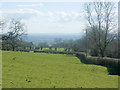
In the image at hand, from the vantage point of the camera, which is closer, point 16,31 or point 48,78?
point 48,78

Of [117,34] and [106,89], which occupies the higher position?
[117,34]

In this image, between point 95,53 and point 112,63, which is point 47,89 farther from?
point 95,53

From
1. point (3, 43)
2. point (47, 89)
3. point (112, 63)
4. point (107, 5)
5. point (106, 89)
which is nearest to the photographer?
→ point (47, 89)

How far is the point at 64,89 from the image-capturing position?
480 inches

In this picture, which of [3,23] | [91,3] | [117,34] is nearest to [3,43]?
[3,23]

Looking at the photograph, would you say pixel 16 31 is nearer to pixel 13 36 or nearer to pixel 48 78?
pixel 13 36

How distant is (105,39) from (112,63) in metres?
12.3

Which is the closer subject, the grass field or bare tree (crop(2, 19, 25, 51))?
the grass field

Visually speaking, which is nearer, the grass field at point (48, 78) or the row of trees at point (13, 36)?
the grass field at point (48, 78)

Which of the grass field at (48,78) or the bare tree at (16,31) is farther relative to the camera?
the bare tree at (16,31)

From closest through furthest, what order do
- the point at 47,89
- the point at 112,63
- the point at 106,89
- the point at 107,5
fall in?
1. the point at 47,89
2. the point at 106,89
3. the point at 112,63
4. the point at 107,5

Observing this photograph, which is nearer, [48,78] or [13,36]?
[48,78]

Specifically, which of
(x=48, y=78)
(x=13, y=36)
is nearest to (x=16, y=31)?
(x=13, y=36)

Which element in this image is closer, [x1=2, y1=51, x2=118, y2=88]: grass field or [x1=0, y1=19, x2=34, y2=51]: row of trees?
[x1=2, y1=51, x2=118, y2=88]: grass field
